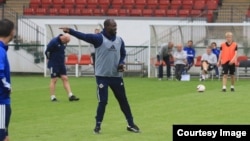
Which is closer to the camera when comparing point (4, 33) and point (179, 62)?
point (4, 33)

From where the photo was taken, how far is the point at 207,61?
110 ft

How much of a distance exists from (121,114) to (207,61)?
1706 cm

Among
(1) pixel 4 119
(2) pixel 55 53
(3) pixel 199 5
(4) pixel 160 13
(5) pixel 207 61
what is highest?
(3) pixel 199 5

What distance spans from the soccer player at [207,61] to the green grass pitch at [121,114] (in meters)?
7.09

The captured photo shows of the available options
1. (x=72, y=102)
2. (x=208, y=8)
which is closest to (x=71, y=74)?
(x=208, y=8)

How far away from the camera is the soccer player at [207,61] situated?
1298 inches

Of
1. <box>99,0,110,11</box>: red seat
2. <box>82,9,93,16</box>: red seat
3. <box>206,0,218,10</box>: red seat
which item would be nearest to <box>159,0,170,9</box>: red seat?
<box>206,0,218,10</box>: red seat

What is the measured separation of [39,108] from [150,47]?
17744mm

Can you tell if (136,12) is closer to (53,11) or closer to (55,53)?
(53,11)

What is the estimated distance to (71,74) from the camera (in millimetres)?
37156

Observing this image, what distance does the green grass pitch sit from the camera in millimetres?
13664

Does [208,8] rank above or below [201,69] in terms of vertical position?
above

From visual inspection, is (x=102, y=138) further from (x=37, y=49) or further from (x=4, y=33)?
(x=37, y=49)

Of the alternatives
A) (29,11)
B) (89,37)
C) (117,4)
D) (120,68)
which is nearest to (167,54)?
(117,4)
